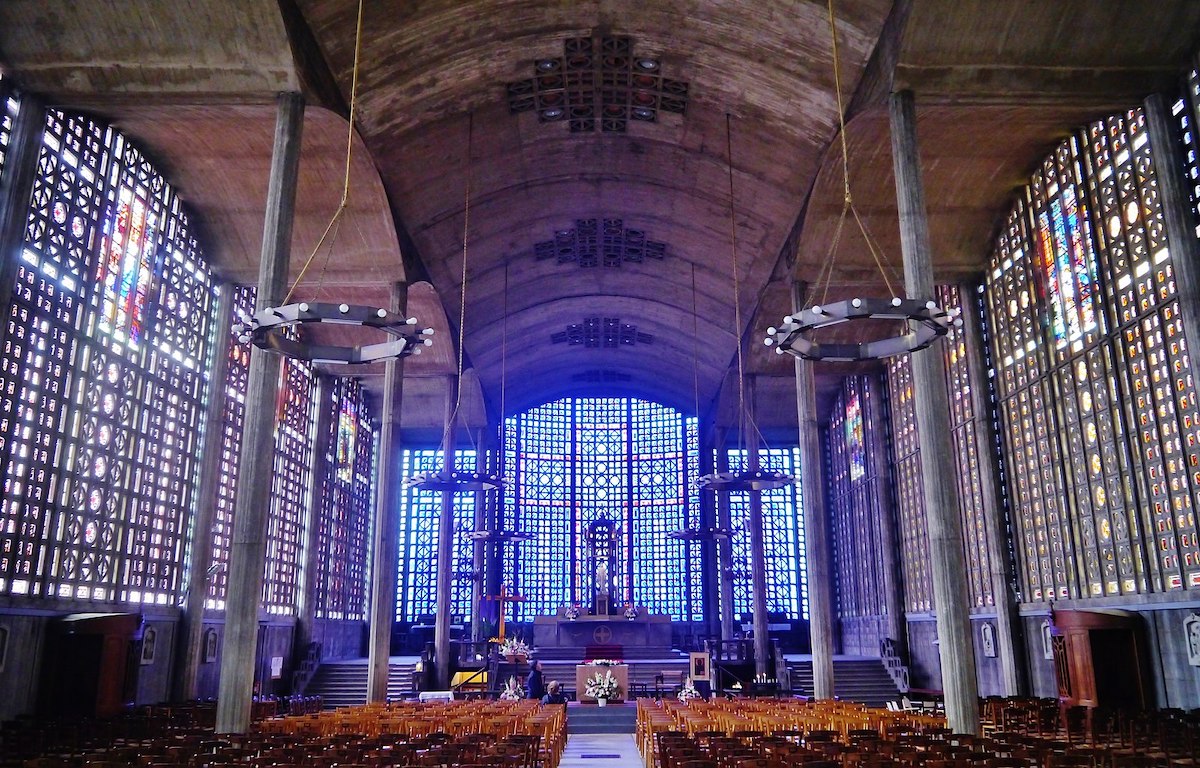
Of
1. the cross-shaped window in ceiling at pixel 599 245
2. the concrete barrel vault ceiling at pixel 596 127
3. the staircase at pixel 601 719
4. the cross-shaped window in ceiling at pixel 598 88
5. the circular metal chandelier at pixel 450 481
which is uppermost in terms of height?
the cross-shaped window in ceiling at pixel 598 88

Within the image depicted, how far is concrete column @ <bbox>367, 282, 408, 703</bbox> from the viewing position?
875 inches

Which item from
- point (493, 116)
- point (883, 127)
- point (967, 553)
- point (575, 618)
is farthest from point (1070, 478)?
point (575, 618)

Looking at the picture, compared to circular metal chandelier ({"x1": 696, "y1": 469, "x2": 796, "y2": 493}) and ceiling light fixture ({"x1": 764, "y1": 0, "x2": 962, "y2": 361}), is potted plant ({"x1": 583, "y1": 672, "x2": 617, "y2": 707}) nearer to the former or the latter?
circular metal chandelier ({"x1": 696, "y1": 469, "x2": 796, "y2": 493})

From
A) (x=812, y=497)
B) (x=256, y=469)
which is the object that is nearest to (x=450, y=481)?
(x=256, y=469)

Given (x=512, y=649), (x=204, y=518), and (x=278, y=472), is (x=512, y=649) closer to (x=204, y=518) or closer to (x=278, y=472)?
(x=278, y=472)

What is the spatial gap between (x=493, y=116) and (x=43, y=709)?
15.3m

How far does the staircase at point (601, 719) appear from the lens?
2106cm

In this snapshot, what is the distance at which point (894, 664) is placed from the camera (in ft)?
91.4

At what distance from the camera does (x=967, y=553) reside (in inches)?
951

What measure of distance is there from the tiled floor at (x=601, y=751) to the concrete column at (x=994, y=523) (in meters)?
9.07

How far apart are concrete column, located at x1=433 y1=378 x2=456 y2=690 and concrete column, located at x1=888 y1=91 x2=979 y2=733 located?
46.4 ft

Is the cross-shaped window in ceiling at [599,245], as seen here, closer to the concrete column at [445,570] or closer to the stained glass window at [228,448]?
the concrete column at [445,570]

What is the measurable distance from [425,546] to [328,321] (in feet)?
99.1

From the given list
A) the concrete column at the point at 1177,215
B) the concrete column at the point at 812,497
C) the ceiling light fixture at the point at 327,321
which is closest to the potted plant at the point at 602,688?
the concrete column at the point at 812,497
